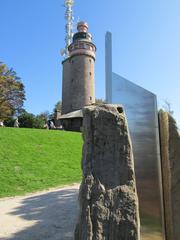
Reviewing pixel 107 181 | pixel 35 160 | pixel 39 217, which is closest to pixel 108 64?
pixel 107 181

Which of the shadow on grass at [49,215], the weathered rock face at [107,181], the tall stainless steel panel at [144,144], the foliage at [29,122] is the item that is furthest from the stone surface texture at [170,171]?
the foliage at [29,122]

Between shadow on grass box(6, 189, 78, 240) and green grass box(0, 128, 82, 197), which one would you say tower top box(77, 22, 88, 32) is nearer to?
green grass box(0, 128, 82, 197)

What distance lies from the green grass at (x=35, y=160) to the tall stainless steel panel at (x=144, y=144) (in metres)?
7.89

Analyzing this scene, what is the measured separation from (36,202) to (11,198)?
1.54 m

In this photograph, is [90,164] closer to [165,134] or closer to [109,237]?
[109,237]

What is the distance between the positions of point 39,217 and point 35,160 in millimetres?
8680

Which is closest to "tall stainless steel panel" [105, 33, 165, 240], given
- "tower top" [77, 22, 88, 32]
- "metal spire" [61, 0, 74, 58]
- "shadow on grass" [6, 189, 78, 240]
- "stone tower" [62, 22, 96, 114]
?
"shadow on grass" [6, 189, 78, 240]

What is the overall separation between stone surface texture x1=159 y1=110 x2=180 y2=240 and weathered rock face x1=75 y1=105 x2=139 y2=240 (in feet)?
3.76

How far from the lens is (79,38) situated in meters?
43.1

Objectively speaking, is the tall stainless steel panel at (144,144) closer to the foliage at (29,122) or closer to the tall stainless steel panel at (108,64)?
the tall stainless steel panel at (108,64)

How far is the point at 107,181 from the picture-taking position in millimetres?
3441

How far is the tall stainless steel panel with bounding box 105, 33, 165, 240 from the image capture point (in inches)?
162

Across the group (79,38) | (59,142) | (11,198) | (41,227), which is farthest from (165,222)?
(79,38)

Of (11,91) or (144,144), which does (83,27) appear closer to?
(11,91)
